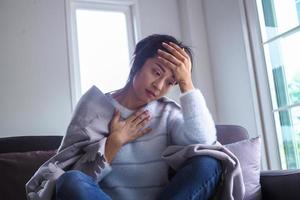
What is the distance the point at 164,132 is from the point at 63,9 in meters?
1.35

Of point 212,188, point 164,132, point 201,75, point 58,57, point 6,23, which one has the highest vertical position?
point 6,23

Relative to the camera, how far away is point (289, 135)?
191 centimetres

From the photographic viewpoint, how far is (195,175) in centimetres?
90

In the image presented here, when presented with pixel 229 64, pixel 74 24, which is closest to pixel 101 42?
pixel 74 24

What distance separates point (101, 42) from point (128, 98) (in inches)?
47.6

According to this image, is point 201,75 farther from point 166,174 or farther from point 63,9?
point 166,174

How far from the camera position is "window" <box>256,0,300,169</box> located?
1852 mm

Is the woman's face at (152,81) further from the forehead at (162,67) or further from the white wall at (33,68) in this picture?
the white wall at (33,68)

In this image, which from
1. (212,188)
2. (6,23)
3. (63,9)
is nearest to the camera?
(212,188)

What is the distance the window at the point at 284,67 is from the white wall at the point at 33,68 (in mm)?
1201

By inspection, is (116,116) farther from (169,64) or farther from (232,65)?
(232,65)

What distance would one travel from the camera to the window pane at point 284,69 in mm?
1847

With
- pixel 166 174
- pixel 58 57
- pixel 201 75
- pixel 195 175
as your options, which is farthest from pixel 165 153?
pixel 201 75

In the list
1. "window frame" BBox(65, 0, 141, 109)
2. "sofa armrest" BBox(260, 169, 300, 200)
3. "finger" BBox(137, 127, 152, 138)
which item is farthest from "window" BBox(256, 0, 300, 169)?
"finger" BBox(137, 127, 152, 138)
